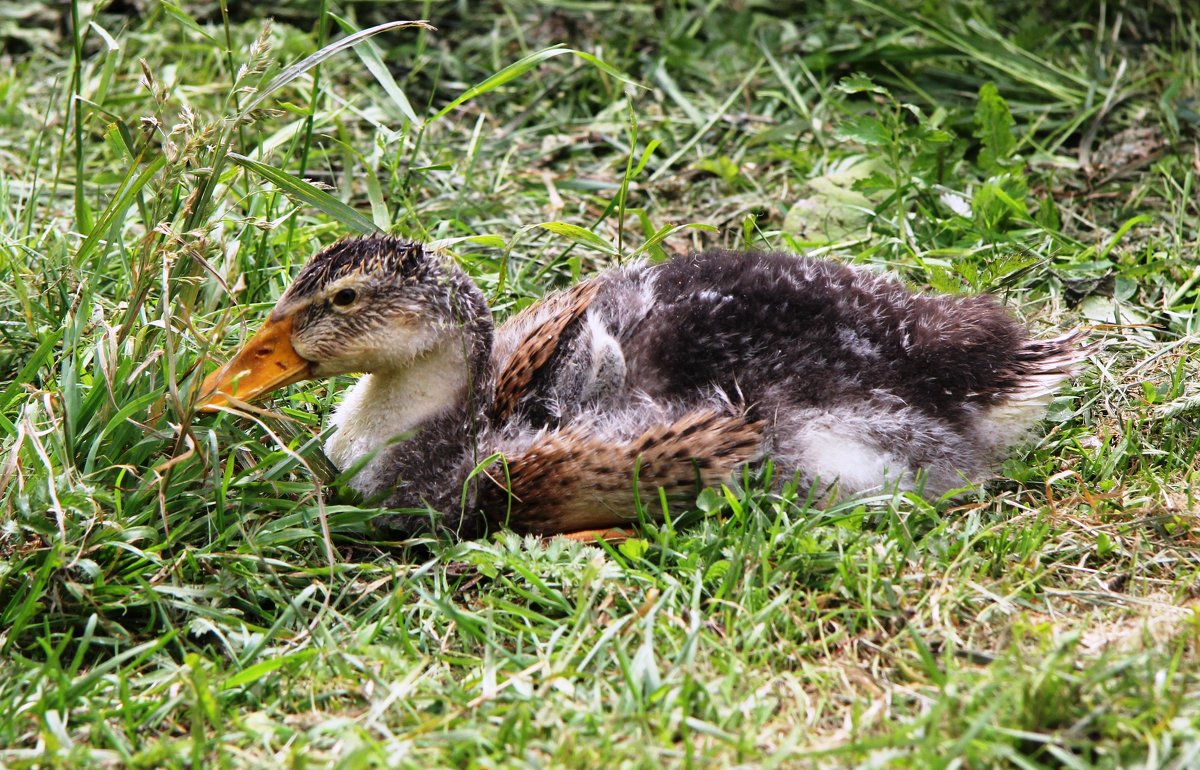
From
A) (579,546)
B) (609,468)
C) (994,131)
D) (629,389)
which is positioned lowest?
(579,546)

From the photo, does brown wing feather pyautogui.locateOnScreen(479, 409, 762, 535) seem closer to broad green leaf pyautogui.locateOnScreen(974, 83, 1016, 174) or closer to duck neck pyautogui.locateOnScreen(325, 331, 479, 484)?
duck neck pyautogui.locateOnScreen(325, 331, 479, 484)

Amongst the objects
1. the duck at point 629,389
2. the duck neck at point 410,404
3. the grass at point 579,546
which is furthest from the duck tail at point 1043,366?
the duck neck at point 410,404

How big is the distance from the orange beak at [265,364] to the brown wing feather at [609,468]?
0.64 metres

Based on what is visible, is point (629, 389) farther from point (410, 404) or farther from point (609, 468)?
point (410, 404)

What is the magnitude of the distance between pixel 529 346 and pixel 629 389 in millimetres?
323

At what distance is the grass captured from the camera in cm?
277

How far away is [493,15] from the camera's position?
6.56 meters

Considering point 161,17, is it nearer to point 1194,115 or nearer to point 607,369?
point 607,369

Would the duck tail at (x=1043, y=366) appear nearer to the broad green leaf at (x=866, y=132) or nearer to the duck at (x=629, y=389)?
the duck at (x=629, y=389)

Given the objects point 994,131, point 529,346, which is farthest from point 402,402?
point 994,131

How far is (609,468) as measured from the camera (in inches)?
138

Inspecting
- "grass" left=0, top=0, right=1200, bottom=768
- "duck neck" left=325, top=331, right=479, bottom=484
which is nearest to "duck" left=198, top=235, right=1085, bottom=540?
"duck neck" left=325, top=331, right=479, bottom=484

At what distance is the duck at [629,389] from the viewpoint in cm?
355

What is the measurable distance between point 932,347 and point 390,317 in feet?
4.93
